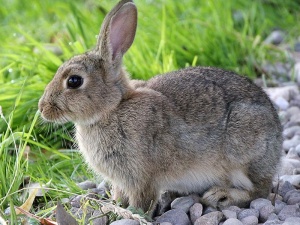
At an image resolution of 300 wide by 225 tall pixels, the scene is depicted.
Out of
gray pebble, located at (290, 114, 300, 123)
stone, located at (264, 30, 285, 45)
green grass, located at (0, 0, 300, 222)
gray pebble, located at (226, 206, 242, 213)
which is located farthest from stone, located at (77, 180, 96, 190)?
stone, located at (264, 30, 285, 45)

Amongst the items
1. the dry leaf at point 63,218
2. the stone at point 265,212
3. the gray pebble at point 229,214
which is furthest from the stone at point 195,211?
the dry leaf at point 63,218

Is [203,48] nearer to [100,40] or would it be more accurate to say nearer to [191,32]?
[191,32]

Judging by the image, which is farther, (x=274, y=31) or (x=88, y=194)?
(x=274, y=31)

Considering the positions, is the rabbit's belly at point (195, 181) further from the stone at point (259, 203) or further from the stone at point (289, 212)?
the stone at point (289, 212)

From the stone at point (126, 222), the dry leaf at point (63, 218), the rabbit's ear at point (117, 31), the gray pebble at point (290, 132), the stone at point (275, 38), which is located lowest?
the gray pebble at point (290, 132)

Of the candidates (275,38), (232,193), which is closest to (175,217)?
(232,193)

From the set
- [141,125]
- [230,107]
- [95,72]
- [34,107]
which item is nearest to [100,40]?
[95,72]
